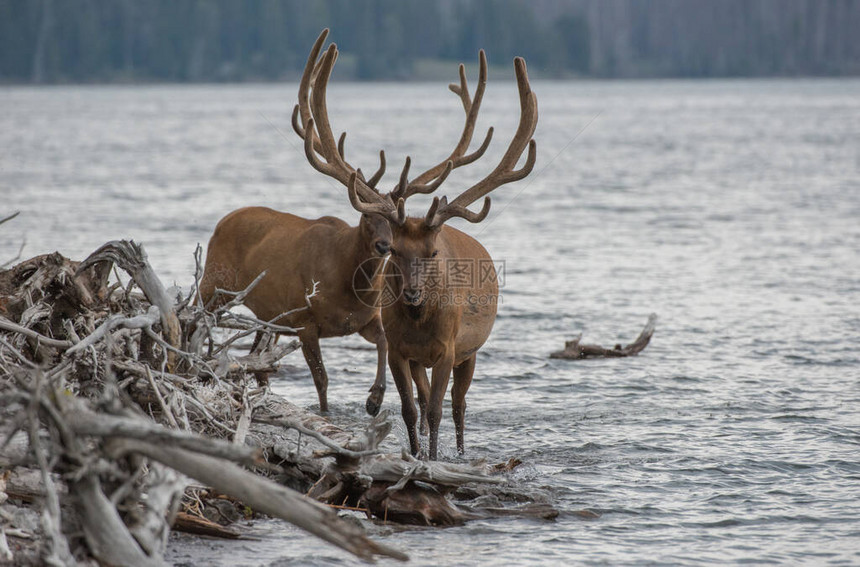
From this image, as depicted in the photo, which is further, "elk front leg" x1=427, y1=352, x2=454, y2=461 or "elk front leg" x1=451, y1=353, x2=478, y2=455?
"elk front leg" x1=451, y1=353, x2=478, y2=455

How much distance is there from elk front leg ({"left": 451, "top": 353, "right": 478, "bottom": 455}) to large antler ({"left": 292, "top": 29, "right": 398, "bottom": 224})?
4.83 ft

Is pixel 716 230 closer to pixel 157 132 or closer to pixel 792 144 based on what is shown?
pixel 792 144

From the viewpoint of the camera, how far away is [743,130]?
2913 inches

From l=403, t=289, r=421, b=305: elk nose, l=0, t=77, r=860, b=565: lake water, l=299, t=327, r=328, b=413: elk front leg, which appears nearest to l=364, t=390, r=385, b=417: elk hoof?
l=0, t=77, r=860, b=565: lake water

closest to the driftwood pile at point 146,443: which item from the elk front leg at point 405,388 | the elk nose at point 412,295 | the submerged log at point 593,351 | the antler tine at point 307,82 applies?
the elk front leg at point 405,388

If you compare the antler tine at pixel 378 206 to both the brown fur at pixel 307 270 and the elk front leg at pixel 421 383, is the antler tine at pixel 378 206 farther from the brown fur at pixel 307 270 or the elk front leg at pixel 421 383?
the elk front leg at pixel 421 383

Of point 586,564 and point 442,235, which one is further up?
point 442,235

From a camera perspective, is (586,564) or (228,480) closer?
(228,480)

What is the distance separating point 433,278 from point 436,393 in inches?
36.9

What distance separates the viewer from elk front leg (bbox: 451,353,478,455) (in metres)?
9.20

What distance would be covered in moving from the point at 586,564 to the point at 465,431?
3182 millimetres

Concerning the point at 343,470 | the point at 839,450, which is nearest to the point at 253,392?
the point at 343,470

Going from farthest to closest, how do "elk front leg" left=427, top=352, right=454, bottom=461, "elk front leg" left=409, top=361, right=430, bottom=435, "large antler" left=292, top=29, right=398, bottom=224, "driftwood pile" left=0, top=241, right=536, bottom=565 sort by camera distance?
"elk front leg" left=409, top=361, right=430, bottom=435, "large antler" left=292, top=29, right=398, bottom=224, "elk front leg" left=427, top=352, right=454, bottom=461, "driftwood pile" left=0, top=241, right=536, bottom=565

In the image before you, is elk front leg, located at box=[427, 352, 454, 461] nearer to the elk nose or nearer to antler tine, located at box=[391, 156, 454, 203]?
the elk nose
